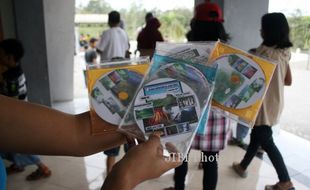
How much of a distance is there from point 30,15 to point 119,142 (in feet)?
9.48

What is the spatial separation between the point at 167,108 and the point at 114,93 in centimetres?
14

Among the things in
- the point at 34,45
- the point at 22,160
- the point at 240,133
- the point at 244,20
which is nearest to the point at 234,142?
the point at 240,133

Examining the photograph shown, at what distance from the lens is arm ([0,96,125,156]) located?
2.22 feet

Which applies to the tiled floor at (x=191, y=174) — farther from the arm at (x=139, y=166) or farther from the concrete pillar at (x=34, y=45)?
the arm at (x=139, y=166)

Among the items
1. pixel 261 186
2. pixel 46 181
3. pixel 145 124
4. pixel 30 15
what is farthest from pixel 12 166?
pixel 145 124

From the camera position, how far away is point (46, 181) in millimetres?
2316

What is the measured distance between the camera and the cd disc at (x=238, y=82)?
661 millimetres

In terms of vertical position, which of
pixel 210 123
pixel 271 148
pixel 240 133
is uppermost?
pixel 210 123

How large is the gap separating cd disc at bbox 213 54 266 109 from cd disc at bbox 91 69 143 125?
0.58 ft

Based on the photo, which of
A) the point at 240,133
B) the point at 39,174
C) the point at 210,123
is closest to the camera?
the point at 210,123

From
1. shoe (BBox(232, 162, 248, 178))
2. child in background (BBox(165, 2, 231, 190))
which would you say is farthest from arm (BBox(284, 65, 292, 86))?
shoe (BBox(232, 162, 248, 178))

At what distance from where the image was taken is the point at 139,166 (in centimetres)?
54

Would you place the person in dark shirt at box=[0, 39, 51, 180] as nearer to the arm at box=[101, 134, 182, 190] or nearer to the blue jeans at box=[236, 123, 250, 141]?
the blue jeans at box=[236, 123, 250, 141]

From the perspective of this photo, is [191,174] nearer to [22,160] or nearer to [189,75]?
[22,160]
